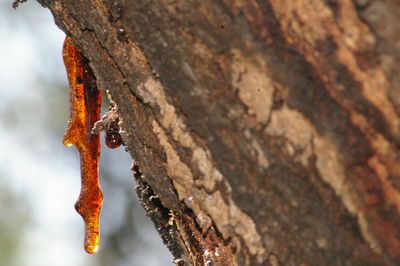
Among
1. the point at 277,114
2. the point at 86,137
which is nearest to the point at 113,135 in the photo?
the point at 86,137

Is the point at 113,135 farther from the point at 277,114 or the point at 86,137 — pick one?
the point at 277,114

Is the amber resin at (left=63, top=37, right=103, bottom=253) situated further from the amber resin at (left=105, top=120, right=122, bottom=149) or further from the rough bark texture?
the rough bark texture

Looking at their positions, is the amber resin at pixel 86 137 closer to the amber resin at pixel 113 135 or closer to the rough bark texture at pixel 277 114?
Result: the amber resin at pixel 113 135

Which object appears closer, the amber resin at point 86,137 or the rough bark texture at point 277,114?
the rough bark texture at point 277,114

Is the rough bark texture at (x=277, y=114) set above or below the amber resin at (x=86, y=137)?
below

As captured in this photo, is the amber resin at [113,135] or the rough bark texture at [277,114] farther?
the amber resin at [113,135]

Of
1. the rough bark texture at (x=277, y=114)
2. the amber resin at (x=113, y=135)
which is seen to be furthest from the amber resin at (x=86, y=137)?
the rough bark texture at (x=277, y=114)

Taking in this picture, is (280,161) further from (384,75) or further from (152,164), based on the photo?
(152,164)

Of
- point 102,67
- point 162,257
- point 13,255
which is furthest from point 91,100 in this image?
point 13,255

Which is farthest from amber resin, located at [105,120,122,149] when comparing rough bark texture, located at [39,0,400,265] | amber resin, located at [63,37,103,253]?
rough bark texture, located at [39,0,400,265]
